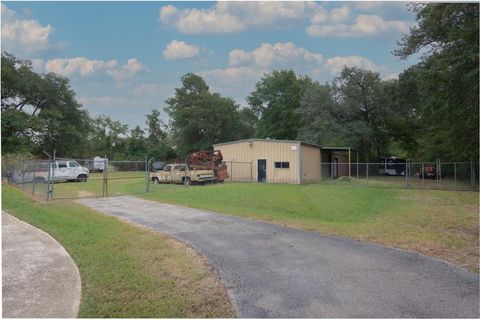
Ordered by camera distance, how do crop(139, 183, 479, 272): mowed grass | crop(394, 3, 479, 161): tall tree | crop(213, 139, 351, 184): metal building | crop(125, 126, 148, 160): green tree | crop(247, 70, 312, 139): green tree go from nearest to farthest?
crop(139, 183, 479, 272): mowed grass → crop(394, 3, 479, 161): tall tree → crop(213, 139, 351, 184): metal building → crop(247, 70, 312, 139): green tree → crop(125, 126, 148, 160): green tree

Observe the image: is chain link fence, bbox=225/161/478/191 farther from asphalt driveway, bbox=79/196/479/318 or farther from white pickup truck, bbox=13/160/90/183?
asphalt driveway, bbox=79/196/479/318

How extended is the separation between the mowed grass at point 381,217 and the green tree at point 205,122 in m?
32.5

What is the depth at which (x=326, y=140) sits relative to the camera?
35.4m

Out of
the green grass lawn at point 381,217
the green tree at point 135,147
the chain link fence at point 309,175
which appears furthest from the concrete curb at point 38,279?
the green tree at point 135,147

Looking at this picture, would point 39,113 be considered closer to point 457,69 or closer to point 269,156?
point 269,156

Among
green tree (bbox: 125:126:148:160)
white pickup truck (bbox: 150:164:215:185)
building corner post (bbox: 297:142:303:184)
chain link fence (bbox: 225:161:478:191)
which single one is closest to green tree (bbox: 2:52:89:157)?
green tree (bbox: 125:126:148:160)

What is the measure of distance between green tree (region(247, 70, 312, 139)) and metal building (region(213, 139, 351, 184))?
24.4 m

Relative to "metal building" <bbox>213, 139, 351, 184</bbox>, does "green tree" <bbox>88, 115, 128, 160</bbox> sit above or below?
above

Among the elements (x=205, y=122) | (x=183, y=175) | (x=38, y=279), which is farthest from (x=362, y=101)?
(x=38, y=279)

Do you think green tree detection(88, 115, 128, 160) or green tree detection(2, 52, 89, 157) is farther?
green tree detection(88, 115, 128, 160)

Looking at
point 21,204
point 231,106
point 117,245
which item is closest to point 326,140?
point 231,106

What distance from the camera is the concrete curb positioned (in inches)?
149

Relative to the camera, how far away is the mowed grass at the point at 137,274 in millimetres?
3840

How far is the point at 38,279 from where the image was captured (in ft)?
15.4
